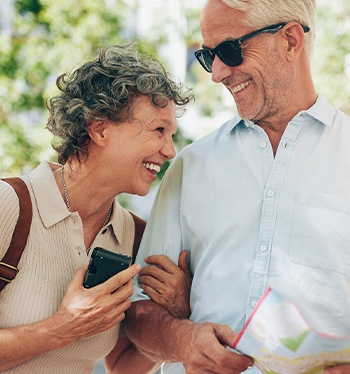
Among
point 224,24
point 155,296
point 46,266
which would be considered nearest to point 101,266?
point 46,266

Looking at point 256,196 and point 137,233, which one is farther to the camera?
point 137,233

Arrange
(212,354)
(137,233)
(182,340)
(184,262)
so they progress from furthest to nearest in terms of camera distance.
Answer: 1. (137,233)
2. (184,262)
3. (182,340)
4. (212,354)

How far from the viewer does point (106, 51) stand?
2795mm

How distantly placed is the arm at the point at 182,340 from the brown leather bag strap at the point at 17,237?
22.1 inches

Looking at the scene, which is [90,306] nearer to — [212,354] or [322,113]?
[212,354]

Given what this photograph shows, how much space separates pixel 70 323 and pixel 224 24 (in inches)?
50.9

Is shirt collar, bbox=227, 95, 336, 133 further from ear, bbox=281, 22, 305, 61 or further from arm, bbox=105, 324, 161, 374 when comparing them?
arm, bbox=105, 324, 161, 374

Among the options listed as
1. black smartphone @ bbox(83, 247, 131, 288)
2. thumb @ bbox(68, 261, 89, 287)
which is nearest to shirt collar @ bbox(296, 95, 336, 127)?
black smartphone @ bbox(83, 247, 131, 288)

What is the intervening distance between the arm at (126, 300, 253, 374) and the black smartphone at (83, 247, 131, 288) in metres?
0.29

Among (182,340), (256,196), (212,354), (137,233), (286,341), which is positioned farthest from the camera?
(137,233)

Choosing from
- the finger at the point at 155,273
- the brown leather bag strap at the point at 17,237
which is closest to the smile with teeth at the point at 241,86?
the finger at the point at 155,273

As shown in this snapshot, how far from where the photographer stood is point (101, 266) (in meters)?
2.49

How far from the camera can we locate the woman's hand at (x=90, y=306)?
244cm

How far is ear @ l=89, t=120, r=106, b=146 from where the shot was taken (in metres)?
2.73
